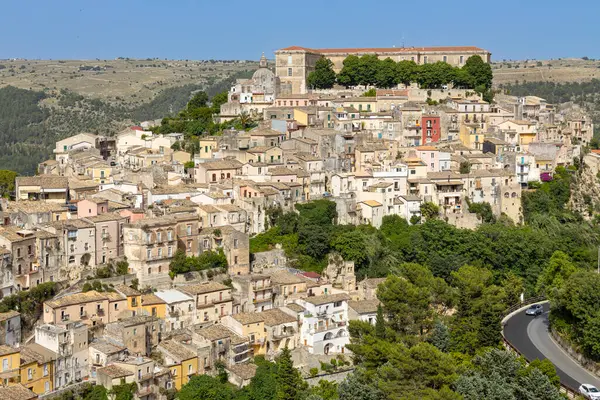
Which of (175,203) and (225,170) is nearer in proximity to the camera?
(175,203)

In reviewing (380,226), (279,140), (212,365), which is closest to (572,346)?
(212,365)

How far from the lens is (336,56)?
6769cm

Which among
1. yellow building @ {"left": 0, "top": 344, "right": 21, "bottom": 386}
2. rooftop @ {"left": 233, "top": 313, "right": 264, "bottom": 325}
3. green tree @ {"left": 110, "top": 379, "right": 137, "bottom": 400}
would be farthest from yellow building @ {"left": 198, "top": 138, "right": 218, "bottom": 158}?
yellow building @ {"left": 0, "top": 344, "right": 21, "bottom": 386}

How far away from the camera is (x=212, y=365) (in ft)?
115

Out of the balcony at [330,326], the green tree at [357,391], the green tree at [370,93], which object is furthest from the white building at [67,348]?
the green tree at [370,93]

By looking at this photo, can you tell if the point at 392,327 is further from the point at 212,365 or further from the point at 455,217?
the point at 455,217

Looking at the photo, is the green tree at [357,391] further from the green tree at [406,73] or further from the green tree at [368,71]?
the green tree at [368,71]

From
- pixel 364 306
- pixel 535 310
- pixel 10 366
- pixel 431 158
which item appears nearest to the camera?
pixel 10 366

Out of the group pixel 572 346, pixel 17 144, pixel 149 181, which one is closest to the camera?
pixel 572 346

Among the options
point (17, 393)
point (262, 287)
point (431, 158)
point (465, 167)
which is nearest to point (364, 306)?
point (262, 287)

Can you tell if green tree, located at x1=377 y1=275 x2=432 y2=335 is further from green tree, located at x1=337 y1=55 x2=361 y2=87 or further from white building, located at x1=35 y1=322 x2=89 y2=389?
green tree, located at x1=337 y1=55 x2=361 y2=87

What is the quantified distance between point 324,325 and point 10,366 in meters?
12.1

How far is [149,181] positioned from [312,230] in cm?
836

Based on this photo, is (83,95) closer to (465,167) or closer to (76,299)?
(465,167)
